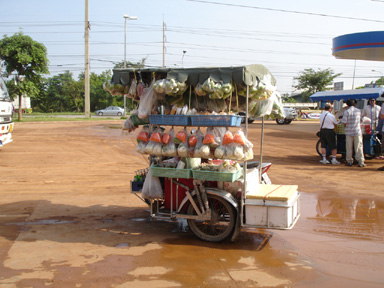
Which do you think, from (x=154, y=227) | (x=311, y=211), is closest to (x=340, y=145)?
(x=311, y=211)

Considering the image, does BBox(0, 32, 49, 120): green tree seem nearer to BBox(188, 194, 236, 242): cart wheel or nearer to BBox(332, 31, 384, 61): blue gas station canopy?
BBox(332, 31, 384, 61): blue gas station canopy

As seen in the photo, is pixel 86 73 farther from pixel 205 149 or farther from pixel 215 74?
pixel 205 149

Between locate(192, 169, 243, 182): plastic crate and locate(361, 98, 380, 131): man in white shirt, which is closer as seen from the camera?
locate(192, 169, 243, 182): plastic crate

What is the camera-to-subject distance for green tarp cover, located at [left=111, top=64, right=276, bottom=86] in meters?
5.35

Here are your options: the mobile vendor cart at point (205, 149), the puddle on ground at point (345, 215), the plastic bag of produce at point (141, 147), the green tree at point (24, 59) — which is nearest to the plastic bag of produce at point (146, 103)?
the mobile vendor cart at point (205, 149)

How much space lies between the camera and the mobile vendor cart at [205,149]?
538cm

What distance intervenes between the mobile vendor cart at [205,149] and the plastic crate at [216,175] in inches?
0.5

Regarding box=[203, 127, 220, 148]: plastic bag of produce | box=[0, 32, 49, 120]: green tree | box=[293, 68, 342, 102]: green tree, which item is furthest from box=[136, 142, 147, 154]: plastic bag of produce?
box=[293, 68, 342, 102]: green tree

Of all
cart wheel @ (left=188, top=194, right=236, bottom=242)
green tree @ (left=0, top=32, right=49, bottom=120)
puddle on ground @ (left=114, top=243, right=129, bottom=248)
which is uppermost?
green tree @ (left=0, top=32, right=49, bottom=120)

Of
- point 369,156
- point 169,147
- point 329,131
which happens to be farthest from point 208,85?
point 369,156

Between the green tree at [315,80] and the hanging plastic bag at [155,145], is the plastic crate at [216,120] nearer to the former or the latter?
the hanging plastic bag at [155,145]

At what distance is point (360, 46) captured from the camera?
19.7m

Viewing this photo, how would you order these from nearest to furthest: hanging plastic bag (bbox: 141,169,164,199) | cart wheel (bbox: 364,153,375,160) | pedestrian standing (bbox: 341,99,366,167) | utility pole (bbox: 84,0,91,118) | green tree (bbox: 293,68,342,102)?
hanging plastic bag (bbox: 141,169,164,199) < pedestrian standing (bbox: 341,99,366,167) < cart wheel (bbox: 364,153,375,160) < utility pole (bbox: 84,0,91,118) < green tree (bbox: 293,68,342,102)

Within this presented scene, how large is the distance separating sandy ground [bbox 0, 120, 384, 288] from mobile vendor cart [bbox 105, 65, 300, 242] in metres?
0.44
